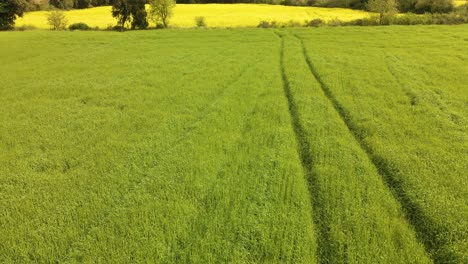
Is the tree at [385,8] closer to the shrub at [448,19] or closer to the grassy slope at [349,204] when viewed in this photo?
the shrub at [448,19]

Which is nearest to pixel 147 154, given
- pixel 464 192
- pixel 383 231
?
pixel 383 231

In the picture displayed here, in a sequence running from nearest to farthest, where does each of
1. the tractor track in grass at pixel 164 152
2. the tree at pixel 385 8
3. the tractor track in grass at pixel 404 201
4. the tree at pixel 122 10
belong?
1. the tractor track in grass at pixel 404 201
2. the tractor track in grass at pixel 164 152
3. the tree at pixel 385 8
4. the tree at pixel 122 10

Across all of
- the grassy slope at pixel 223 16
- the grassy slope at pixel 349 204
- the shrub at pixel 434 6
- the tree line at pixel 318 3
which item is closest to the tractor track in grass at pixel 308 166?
the grassy slope at pixel 349 204

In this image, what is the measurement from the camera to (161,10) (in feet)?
125

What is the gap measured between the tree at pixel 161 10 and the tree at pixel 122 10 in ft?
9.69

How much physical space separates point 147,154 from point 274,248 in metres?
4.50

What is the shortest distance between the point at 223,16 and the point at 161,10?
12.0 meters

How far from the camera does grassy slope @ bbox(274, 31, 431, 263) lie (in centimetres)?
492

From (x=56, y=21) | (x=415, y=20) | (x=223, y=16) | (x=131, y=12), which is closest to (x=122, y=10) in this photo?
(x=131, y=12)

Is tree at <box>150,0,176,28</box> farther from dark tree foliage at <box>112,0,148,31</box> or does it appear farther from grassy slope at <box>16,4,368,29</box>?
grassy slope at <box>16,4,368,29</box>

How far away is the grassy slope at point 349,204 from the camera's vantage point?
4.92 m

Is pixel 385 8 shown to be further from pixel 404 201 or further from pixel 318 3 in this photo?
pixel 404 201

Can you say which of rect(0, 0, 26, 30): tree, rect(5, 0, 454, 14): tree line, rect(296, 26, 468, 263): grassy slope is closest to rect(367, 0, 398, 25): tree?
rect(5, 0, 454, 14): tree line

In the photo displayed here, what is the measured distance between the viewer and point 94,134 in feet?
30.1
